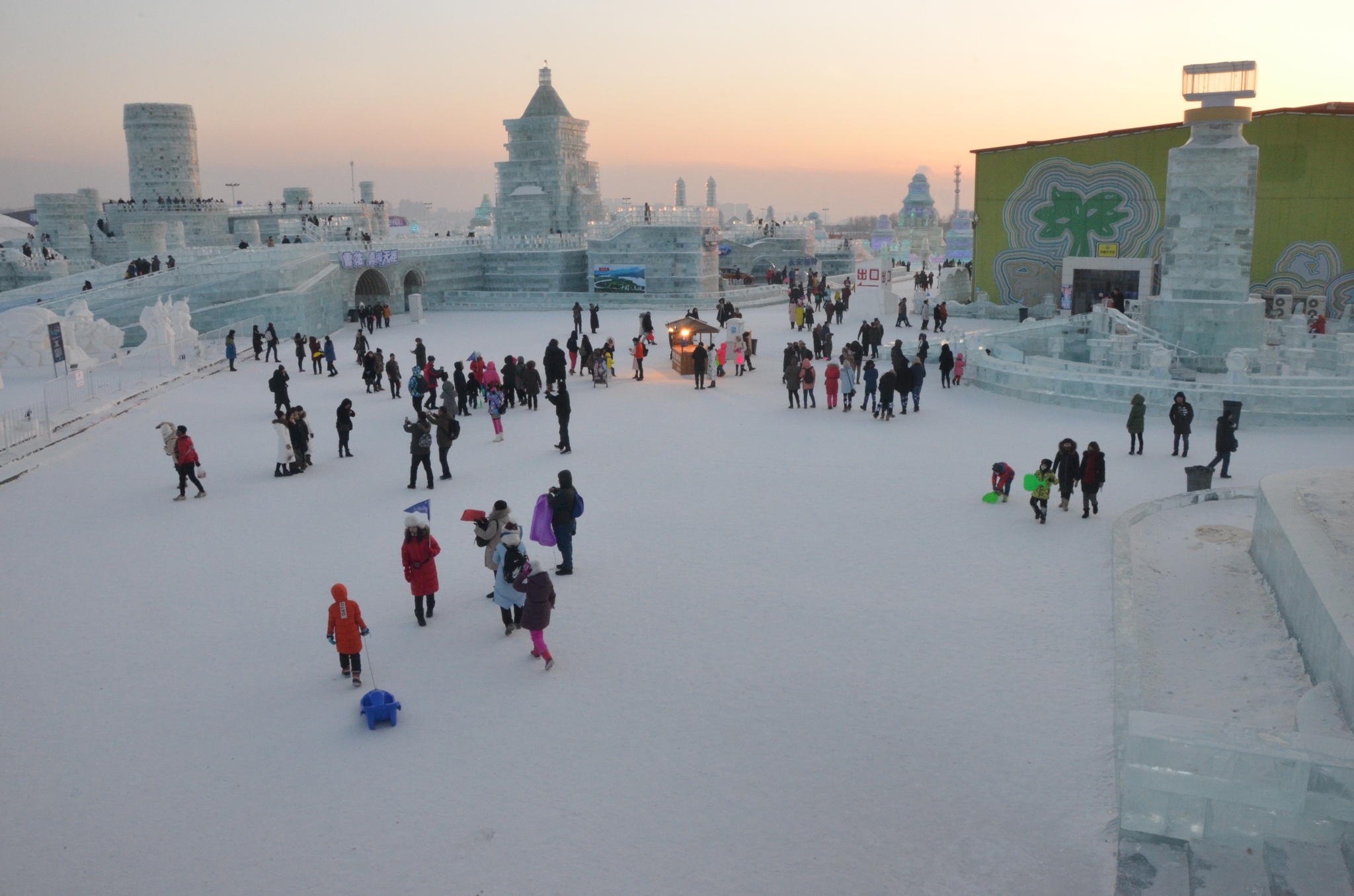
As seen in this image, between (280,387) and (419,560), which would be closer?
(419,560)

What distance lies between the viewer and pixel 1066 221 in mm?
32062

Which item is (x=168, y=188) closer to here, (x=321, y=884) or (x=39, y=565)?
(x=39, y=565)

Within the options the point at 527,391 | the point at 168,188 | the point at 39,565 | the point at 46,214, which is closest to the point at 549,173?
the point at 168,188

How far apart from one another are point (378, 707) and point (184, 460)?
7502 mm

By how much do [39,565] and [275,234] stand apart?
5010cm

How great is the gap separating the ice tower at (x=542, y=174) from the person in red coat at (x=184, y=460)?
40.7 metres

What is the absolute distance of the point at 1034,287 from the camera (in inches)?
1308

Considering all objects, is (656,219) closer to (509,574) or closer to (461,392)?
(461,392)

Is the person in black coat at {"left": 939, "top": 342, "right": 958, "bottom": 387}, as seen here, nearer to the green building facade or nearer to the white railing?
the green building facade

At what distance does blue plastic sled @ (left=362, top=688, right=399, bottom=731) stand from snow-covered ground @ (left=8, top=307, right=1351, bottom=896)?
0.14 m

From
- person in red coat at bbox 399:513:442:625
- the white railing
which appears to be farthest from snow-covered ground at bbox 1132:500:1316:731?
the white railing

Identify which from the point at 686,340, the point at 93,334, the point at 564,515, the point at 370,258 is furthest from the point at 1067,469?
the point at 370,258

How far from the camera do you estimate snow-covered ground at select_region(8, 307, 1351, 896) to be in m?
5.33

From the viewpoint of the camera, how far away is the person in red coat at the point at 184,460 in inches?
490
